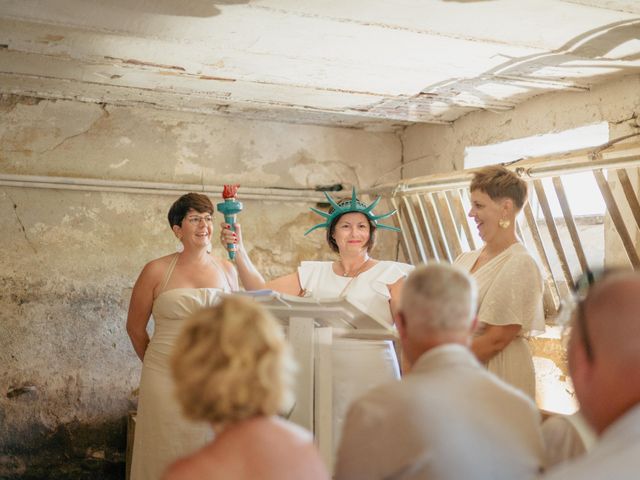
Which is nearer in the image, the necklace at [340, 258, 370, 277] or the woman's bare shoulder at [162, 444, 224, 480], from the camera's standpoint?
the woman's bare shoulder at [162, 444, 224, 480]

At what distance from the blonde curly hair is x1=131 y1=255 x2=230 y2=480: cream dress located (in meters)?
1.87

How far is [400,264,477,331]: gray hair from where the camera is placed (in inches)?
68.4

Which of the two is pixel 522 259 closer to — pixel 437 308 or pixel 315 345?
pixel 315 345

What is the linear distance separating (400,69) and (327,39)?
2.00 ft

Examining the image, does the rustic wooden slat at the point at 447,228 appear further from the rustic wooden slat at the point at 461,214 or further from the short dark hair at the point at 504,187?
the short dark hair at the point at 504,187

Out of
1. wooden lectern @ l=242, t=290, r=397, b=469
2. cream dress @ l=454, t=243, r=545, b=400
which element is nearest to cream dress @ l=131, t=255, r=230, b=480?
wooden lectern @ l=242, t=290, r=397, b=469

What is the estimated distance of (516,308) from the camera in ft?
9.72

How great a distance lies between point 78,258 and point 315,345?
8.40ft

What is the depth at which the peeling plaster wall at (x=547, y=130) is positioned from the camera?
3.74m

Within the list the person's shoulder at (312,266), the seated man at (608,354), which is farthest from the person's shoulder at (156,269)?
the seated man at (608,354)

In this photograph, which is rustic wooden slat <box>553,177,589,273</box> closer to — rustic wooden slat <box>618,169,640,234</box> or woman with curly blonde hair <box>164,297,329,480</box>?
rustic wooden slat <box>618,169,640,234</box>

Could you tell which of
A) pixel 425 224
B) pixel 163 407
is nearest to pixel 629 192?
pixel 425 224

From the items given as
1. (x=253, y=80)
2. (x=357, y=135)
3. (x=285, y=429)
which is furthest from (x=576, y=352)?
(x=357, y=135)

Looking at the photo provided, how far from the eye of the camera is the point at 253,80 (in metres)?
3.96
